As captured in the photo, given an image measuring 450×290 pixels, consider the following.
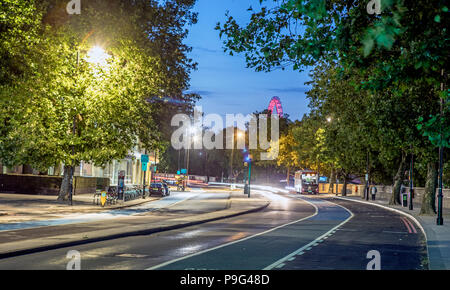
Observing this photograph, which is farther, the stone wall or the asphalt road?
the stone wall

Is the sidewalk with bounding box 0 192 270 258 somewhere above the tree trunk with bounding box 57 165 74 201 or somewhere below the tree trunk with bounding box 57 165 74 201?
below

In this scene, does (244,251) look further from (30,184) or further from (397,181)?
(397,181)

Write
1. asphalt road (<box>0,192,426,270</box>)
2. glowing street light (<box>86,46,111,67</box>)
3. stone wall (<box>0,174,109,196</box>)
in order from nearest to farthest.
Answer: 1. asphalt road (<box>0,192,426,270</box>)
2. glowing street light (<box>86,46,111,67</box>)
3. stone wall (<box>0,174,109,196</box>)

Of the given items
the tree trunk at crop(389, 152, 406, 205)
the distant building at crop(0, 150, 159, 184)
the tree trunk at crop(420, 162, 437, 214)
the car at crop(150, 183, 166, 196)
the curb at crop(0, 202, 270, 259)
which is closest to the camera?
the curb at crop(0, 202, 270, 259)

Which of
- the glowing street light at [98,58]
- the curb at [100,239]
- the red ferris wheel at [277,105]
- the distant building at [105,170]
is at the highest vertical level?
the red ferris wheel at [277,105]

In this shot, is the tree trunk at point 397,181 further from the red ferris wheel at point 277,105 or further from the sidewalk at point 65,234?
the red ferris wheel at point 277,105

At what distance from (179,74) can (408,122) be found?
18.2 meters

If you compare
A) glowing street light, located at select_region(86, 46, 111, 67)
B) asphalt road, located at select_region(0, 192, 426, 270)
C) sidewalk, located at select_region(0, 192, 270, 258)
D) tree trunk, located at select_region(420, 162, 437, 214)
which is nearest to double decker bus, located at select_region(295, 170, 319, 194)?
tree trunk, located at select_region(420, 162, 437, 214)

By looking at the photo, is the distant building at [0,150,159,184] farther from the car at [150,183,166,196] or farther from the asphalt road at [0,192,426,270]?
the asphalt road at [0,192,426,270]

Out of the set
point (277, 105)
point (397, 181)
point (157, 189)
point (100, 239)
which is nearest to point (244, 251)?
point (100, 239)

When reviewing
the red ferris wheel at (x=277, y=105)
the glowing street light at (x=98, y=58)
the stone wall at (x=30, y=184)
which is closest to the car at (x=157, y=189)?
the stone wall at (x=30, y=184)

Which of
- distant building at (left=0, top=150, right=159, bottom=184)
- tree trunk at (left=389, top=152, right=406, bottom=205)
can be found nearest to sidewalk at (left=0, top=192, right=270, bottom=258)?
distant building at (left=0, top=150, right=159, bottom=184)

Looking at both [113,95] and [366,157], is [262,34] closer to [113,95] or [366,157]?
[113,95]

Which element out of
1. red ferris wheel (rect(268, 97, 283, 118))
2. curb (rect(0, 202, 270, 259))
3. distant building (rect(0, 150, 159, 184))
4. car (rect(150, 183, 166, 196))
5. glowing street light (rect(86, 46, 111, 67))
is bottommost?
curb (rect(0, 202, 270, 259))
